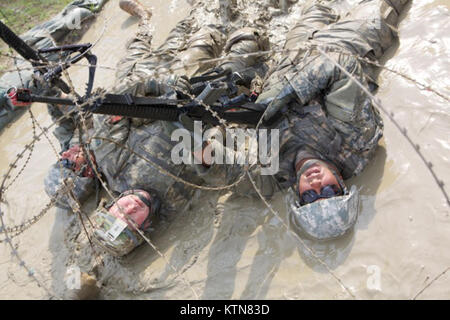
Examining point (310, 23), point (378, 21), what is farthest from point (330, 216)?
point (310, 23)

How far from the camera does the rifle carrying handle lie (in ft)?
9.73

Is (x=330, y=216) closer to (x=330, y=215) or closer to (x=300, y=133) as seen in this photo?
(x=330, y=215)

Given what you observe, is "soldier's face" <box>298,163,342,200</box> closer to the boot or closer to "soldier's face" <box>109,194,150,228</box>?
"soldier's face" <box>109,194,150,228</box>

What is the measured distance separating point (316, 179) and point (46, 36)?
543cm

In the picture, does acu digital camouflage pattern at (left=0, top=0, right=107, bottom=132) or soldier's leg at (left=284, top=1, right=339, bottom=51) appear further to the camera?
acu digital camouflage pattern at (left=0, top=0, right=107, bottom=132)

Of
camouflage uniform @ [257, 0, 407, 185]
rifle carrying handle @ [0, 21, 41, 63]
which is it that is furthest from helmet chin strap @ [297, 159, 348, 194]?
rifle carrying handle @ [0, 21, 41, 63]

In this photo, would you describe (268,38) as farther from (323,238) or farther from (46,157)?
(46,157)

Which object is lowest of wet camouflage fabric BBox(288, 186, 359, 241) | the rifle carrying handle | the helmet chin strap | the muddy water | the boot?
the muddy water

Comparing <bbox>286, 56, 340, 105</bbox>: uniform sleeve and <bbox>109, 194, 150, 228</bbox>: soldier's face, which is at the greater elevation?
<bbox>286, 56, 340, 105</bbox>: uniform sleeve

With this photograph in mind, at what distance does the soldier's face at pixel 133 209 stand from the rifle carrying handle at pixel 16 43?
1402 mm

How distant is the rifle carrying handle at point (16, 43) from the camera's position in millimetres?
2966

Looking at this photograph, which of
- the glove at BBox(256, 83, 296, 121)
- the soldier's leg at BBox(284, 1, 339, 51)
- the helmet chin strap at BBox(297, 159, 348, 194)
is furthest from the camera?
the soldier's leg at BBox(284, 1, 339, 51)

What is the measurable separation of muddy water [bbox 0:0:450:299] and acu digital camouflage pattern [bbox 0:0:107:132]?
1.97m

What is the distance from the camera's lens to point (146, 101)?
9.96 ft
